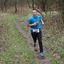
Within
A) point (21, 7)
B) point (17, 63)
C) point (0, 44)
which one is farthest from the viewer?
point (21, 7)

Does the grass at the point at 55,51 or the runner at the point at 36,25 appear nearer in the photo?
the grass at the point at 55,51

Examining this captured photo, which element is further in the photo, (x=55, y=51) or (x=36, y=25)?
(x=55, y=51)

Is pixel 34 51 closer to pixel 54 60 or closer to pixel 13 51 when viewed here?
pixel 13 51

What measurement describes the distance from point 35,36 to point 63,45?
179cm

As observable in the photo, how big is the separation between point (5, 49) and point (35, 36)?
88.0 inches

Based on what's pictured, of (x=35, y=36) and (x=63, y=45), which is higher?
(x=35, y=36)

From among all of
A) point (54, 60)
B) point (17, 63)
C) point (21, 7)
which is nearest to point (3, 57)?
point (17, 63)

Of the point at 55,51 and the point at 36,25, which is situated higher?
the point at 36,25

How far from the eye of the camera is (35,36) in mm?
10336

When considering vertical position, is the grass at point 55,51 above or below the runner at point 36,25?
below

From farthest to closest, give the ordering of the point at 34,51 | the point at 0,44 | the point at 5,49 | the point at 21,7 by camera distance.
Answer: the point at 21,7
the point at 0,44
the point at 5,49
the point at 34,51

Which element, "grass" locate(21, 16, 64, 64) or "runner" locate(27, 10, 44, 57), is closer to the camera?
"grass" locate(21, 16, 64, 64)

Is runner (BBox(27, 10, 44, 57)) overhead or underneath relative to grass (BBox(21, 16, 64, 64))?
overhead

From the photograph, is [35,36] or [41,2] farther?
[41,2]
